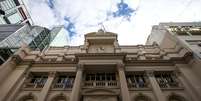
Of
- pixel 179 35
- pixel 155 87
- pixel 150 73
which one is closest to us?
pixel 155 87

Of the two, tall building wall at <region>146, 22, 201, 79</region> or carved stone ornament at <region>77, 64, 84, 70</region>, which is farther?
tall building wall at <region>146, 22, 201, 79</region>

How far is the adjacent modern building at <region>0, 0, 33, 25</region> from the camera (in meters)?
71.9

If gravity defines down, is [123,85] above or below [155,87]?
below

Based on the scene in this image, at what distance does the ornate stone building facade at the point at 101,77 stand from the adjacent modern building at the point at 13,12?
5290 cm

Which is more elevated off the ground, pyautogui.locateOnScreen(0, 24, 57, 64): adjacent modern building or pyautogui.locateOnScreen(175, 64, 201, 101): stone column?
pyautogui.locateOnScreen(0, 24, 57, 64): adjacent modern building

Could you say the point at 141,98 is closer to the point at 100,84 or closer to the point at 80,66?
the point at 100,84

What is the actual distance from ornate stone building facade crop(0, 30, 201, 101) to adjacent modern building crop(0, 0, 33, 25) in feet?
174

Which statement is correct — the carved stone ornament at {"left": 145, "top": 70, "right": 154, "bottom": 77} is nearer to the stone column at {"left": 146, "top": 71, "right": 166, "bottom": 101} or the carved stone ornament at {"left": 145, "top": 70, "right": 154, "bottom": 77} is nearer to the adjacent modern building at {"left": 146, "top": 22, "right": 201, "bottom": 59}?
the stone column at {"left": 146, "top": 71, "right": 166, "bottom": 101}

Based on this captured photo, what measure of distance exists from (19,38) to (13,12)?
4285cm

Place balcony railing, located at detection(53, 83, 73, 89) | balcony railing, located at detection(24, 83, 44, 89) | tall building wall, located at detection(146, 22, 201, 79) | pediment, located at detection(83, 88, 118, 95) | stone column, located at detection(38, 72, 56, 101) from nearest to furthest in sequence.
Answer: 1. stone column, located at detection(38, 72, 56, 101)
2. pediment, located at detection(83, 88, 118, 95)
3. balcony railing, located at detection(53, 83, 73, 89)
4. balcony railing, located at detection(24, 83, 44, 89)
5. tall building wall, located at detection(146, 22, 201, 79)

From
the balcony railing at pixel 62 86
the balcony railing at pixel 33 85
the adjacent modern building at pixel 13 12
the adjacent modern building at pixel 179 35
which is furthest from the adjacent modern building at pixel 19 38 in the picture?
the adjacent modern building at pixel 179 35

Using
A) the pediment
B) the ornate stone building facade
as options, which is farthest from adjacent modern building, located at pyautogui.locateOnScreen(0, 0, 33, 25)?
the pediment

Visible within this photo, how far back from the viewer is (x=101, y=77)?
2158 cm

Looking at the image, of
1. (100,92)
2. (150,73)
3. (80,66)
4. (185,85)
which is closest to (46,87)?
(80,66)
